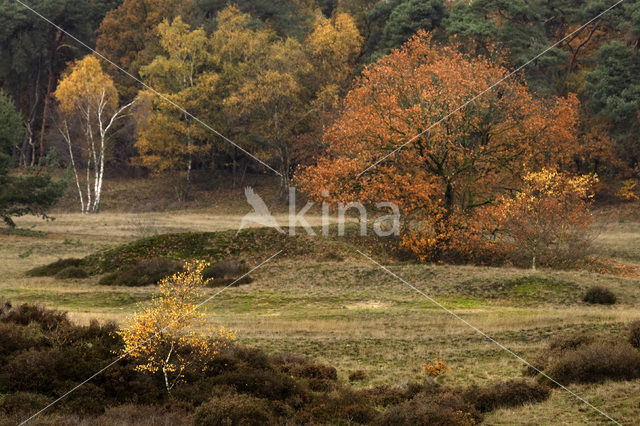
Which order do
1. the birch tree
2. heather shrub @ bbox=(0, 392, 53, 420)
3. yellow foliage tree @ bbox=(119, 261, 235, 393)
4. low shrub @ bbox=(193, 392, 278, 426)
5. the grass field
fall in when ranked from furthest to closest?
the birch tree → the grass field → yellow foliage tree @ bbox=(119, 261, 235, 393) → low shrub @ bbox=(193, 392, 278, 426) → heather shrub @ bbox=(0, 392, 53, 420)

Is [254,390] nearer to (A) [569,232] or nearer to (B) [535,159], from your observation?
(A) [569,232]

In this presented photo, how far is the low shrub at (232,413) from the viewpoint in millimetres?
11406

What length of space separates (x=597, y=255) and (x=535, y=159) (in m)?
5.64

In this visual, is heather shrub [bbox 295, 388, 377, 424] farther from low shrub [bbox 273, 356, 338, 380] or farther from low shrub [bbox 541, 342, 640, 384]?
low shrub [bbox 541, 342, 640, 384]

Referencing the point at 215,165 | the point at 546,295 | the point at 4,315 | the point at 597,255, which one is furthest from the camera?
the point at 215,165

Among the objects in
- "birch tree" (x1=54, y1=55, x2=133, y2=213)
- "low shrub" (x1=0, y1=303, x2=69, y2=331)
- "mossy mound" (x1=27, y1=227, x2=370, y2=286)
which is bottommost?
"low shrub" (x1=0, y1=303, x2=69, y2=331)

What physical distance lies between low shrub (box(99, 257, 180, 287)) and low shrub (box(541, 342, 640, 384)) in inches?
686

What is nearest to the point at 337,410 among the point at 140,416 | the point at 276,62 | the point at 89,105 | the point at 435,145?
the point at 140,416

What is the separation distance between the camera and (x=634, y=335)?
16.1 metres

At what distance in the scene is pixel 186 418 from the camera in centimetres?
1152

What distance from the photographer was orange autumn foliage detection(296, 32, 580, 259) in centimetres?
3103

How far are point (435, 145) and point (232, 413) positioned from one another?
22516 mm

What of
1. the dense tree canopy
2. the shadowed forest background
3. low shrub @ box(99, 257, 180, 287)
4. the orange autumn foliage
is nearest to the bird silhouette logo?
the shadowed forest background

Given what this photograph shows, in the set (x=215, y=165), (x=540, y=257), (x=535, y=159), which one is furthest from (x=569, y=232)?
(x=215, y=165)
